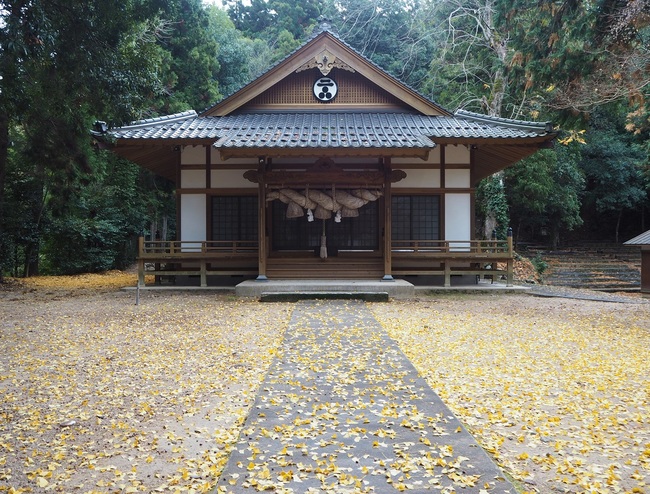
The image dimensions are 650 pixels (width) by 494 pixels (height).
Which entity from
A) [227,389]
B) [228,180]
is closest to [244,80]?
[228,180]

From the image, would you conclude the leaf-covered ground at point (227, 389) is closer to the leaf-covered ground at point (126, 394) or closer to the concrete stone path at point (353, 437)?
the leaf-covered ground at point (126, 394)

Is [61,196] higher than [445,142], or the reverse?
[445,142]

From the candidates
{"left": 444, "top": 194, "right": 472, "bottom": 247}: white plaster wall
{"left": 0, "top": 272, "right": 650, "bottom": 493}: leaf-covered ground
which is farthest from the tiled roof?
{"left": 0, "top": 272, "right": 650, "bottom": 493}: leaf-covered ground

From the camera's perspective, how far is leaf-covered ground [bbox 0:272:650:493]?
368 cm

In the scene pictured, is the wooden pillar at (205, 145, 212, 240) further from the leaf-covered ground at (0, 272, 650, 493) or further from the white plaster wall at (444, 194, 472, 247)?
the white plaster wall at (444, 194, 472, 247)

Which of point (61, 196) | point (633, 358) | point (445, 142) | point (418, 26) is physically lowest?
point (633, 358)

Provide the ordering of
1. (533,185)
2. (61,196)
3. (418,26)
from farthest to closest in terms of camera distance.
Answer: (418,26), (533,185), (61,196)

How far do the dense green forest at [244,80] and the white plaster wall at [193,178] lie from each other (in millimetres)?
2831

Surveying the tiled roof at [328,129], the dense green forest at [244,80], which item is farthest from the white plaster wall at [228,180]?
the dense green forest at [244,80]

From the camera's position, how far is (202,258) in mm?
14680

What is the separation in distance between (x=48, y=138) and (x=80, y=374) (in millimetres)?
11487

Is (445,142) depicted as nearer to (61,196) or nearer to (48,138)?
(48,138)

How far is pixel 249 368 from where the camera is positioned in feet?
21.3

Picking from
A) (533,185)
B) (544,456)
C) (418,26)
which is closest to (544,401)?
(544,456)
